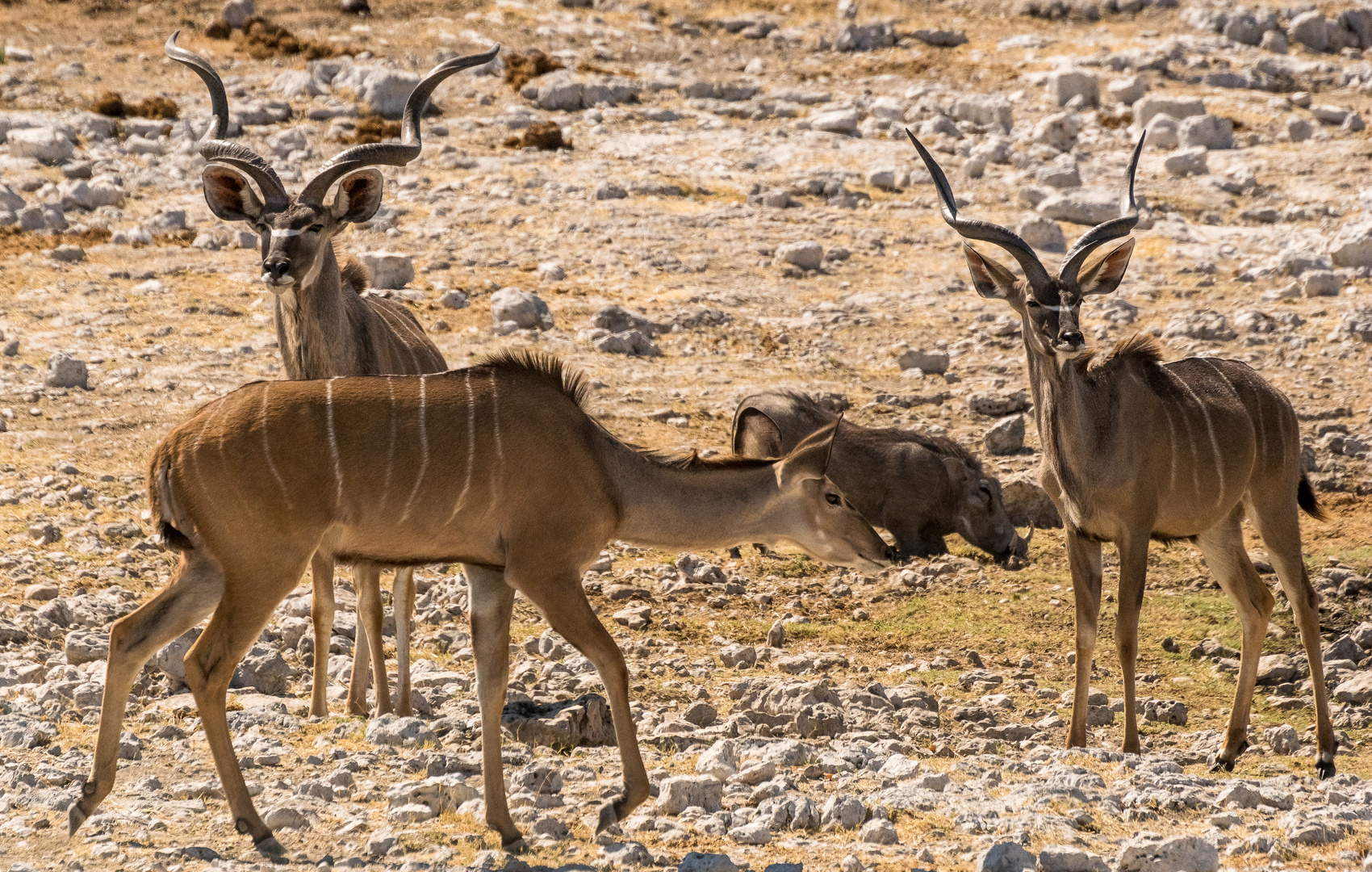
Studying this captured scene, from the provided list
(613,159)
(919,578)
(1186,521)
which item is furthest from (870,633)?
(613,159)

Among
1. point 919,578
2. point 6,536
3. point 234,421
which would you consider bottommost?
point 919,578

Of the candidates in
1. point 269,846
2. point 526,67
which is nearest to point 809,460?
point 269,846

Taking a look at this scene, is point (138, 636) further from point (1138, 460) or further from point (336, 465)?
point (1138, 460)

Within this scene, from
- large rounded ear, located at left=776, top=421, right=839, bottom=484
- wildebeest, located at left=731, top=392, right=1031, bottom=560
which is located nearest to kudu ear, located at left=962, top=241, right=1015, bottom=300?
large rounded ear, located at left=776, top=421, right=839, bottom=484

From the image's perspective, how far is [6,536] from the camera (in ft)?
32.6

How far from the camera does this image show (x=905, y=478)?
11797 millimetres

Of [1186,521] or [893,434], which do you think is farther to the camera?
[893,434]

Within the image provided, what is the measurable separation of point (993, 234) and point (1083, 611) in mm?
1906

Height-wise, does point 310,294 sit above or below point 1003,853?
above

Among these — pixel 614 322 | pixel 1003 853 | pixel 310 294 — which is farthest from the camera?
pixel 614 322

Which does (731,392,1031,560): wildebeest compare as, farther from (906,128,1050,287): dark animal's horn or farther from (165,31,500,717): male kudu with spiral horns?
(165,31,500,717): male kudu with spiral horns

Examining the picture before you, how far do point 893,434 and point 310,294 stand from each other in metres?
5.28

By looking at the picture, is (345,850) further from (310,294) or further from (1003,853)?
(310,294)

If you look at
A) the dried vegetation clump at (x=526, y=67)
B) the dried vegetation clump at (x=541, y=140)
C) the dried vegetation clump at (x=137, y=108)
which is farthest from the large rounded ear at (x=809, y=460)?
the dried vegetation clump at (x=526, y=67)
